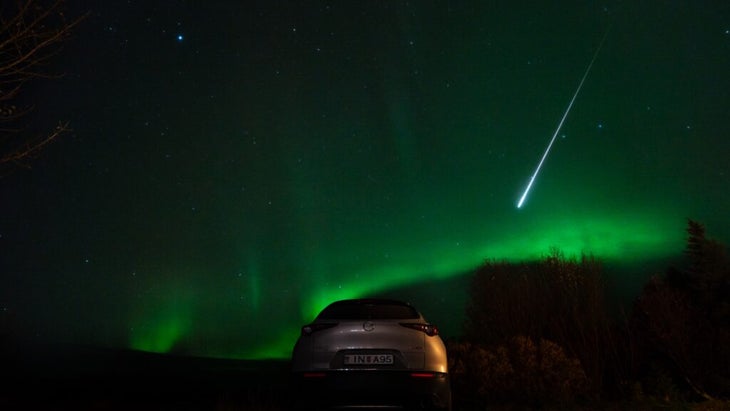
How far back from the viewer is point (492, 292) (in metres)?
25.5

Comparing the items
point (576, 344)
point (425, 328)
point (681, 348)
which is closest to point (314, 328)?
point (425, 328)

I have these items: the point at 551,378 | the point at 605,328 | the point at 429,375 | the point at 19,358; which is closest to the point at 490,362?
the point at 551,378

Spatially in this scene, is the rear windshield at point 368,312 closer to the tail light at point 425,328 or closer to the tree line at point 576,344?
the tail light at point 425,328

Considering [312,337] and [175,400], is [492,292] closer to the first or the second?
[175,400]

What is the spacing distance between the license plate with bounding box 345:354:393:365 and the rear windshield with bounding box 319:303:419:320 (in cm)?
57

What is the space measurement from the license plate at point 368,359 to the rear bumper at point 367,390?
0.35 ft

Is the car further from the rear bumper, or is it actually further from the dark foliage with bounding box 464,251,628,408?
the dark foliage with bounding box 464,251,628,408

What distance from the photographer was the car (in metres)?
7.26

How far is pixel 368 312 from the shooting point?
8.34 metres

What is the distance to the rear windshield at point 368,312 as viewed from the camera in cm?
798

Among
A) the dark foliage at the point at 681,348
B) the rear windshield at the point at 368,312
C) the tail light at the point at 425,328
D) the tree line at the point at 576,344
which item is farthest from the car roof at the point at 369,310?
the dark foliage at the point at 681,348

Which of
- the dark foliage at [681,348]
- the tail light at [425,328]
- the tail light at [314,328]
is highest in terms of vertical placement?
the tail light at [314,328]

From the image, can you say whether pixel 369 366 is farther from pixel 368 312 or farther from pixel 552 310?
pixel 552 310

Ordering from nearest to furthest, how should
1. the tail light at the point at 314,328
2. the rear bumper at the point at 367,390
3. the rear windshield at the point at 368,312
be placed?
the rear bumper at the point at 367,390 → the tail light at the point at 314,328 → the rear windshield at the point at 368,312
